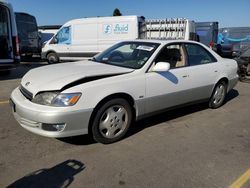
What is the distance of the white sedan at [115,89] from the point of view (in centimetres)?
387

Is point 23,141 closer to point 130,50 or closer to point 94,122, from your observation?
point 94,122

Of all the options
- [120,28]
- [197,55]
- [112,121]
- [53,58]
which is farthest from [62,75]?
[53,58]

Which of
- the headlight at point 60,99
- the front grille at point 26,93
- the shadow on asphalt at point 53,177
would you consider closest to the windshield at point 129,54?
the headlight at point 60,99

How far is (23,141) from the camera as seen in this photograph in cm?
432

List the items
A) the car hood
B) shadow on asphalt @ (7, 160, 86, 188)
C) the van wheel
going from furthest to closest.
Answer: the van wheel → the car hood → shadow on asphalt @ (7, 160, 86, 188)

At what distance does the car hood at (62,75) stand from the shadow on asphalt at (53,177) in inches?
40.2

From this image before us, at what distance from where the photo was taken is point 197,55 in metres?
5.81

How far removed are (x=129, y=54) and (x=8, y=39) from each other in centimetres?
568

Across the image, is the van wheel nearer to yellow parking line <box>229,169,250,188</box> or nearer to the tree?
yellow parking line <box>229,169,250,188</box>

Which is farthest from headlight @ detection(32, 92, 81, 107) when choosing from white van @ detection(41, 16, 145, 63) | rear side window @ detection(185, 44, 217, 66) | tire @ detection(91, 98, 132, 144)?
white van @ detection(41, 16, 145, 63)

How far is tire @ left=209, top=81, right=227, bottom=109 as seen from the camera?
6250 mm

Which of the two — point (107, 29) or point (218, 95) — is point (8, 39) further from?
point (218, 95)

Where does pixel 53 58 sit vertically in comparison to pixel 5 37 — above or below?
below

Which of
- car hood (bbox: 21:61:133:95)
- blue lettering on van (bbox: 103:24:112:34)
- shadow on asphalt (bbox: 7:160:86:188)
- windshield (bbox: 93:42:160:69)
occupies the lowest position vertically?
shadow on asphalt (bbox: 7:160:86:188)
